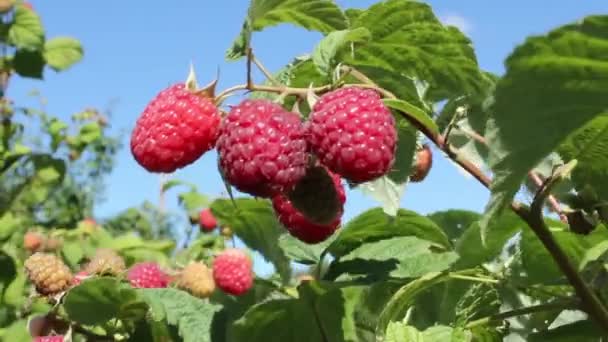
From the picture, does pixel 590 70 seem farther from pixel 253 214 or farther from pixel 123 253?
pixel 123 253

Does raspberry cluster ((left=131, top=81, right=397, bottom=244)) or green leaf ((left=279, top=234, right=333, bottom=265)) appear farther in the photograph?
green leaf ((left=279, top=234, right=333, bottom=265))

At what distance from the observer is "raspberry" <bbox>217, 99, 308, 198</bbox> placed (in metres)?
1.11

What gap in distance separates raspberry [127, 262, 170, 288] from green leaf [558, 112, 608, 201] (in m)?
0.95

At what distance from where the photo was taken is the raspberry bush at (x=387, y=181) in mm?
969

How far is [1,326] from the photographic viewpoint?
2.70m

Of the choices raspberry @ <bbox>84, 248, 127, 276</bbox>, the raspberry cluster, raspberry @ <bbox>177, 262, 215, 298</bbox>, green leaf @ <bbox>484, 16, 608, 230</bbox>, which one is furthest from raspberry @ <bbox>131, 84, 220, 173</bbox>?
raspberry @ <bbox>177, 262, 215, 298</bbox>

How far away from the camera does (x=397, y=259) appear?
4.92ft

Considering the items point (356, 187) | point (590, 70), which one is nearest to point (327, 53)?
point (356, 187)

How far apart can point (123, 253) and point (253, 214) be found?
51.4 inches

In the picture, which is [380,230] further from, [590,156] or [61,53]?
[61,53]

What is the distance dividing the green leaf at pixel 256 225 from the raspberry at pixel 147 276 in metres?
0.32

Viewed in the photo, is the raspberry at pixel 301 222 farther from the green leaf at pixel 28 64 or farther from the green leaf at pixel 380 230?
the green leaf at pixel 28 64

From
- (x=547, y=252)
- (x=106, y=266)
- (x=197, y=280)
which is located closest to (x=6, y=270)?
(x=197, y=280)

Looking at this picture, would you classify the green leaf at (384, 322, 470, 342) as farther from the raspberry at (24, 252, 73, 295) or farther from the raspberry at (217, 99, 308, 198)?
the raspberry at (24, 252, 73, 295)
